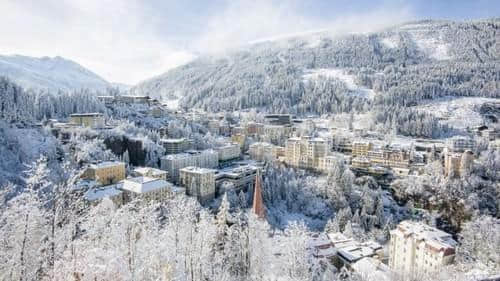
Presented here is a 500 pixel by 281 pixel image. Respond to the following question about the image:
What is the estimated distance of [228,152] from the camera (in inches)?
2266

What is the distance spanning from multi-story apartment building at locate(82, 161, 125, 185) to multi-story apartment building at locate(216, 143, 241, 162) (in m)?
19.6

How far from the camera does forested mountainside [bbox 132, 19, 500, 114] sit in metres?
114

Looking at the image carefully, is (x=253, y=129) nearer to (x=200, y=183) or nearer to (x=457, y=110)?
(x=200, y=183)

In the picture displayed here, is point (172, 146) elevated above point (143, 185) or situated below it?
above

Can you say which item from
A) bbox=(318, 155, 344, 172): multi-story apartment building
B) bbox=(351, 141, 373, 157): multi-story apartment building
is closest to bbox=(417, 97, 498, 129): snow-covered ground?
bbox=(351, 141, 373, 157): multi-story apartment building

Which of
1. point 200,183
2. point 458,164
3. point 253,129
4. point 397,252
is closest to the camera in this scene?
point 397,252

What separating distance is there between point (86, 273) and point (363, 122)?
9559 centimetres

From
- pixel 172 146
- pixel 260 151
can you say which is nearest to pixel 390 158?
pixel 260 151

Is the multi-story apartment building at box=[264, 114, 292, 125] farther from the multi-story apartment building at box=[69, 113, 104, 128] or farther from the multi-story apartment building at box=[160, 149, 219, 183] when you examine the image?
the multi-story apartment building at box=[69, 113, 104, 128]

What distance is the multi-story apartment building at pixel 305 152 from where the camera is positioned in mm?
57938

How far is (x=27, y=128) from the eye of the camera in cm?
4091

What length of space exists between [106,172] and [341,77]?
123 metres

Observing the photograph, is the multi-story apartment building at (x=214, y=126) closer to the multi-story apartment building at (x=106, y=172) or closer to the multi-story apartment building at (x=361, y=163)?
the multi-story apartment building at (x=361, y=163)

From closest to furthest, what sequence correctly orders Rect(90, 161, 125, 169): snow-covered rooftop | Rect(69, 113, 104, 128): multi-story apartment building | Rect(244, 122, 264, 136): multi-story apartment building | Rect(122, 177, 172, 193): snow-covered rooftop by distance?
1. Rect(122, 177, 172, 193): snow-covered rooftop
2. Rect(90, 161, 125, 169): snow-covered rooftop
3. Rect(69, 113, 104, 128): multi-story apartment building
4. Rect(244, 122, 264, 136): multi-story apartment building
